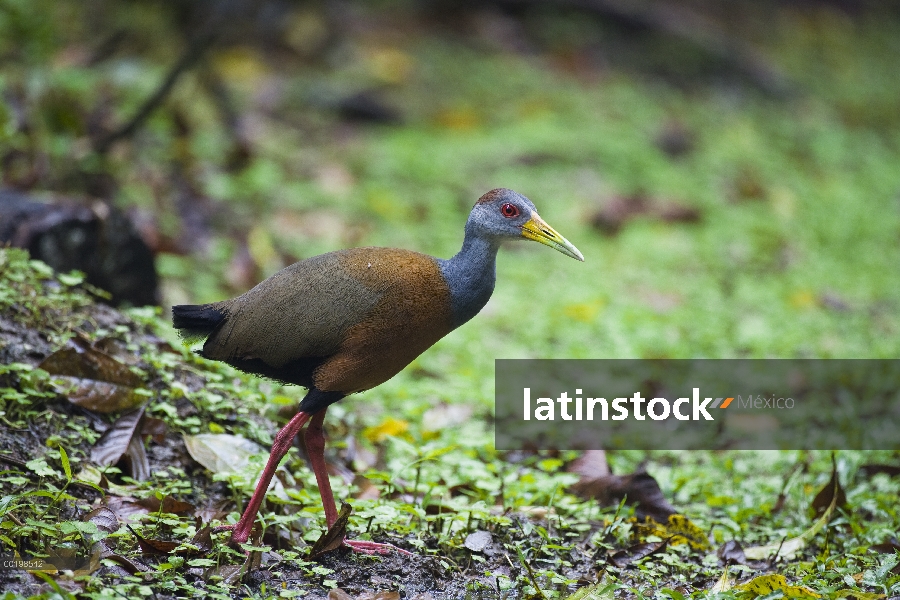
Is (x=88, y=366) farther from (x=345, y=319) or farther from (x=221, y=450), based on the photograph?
(x=345, y=319)

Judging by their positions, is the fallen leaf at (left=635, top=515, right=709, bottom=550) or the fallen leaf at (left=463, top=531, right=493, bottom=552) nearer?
the fallen leaf at (left=463, top=531, right=493, bottom=552)

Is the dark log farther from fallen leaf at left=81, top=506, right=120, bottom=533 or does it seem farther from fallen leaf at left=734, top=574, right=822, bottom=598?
fallen leaf at left=734, top=574, right=822, bottom=598

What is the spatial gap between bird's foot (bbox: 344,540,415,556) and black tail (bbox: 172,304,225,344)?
101 cm

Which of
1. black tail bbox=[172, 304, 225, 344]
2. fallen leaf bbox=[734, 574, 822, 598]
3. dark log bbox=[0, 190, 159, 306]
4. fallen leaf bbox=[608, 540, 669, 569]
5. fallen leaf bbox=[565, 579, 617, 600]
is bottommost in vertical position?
fallen leaf bbox=[565, 579, 617, 600]

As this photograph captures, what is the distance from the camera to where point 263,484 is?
328cm

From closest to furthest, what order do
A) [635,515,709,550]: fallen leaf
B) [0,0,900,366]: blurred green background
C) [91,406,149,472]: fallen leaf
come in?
[91,406,149,472]: fallen leaf
[635,515,709,550]: fallen leaf
[0,0,900,366]: blurred green background

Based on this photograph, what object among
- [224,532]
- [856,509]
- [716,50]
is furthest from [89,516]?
[716,50]

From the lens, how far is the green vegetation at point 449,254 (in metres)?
3.46

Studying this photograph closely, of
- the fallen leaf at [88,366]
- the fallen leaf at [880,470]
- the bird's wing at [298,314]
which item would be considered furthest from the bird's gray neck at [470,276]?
the fallen leaf at [880,470]

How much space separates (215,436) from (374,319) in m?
1.08

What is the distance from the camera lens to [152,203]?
23.4ft

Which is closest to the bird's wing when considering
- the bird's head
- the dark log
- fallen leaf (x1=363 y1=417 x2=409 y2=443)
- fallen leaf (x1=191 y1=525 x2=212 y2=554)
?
the bird's head

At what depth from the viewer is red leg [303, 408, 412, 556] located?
11.3 feet

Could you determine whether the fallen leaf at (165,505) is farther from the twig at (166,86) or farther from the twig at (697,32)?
the twig at (697,32)
